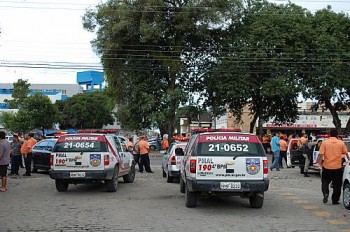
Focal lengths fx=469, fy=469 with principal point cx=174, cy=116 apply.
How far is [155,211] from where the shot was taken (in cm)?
1030

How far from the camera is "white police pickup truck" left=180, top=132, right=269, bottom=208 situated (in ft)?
33.4

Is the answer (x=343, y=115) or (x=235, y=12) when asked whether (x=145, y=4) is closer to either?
(x=235, y=12)

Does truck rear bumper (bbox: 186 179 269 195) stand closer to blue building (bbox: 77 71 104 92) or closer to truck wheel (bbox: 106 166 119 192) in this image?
truck wheel (bbox: 106 166 119 192)

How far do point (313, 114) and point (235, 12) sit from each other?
1162 inches

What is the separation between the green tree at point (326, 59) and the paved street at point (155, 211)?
2584 centimetres

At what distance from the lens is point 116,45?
128 feet

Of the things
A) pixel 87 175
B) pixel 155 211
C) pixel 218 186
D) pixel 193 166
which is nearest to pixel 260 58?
pixel 87 175

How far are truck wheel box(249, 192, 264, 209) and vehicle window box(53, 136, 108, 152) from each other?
4.68m

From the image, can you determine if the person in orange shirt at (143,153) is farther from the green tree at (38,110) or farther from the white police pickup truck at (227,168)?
the green tree at (38,110)

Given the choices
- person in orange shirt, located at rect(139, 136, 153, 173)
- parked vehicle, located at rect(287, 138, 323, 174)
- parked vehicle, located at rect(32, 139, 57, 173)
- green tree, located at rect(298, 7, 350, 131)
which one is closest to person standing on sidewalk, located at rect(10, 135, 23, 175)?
parked vehicle, located at rect(32, 139, 57, 173)

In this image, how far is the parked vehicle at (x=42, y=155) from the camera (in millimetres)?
19680

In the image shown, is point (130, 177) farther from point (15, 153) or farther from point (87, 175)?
point (15, 153)

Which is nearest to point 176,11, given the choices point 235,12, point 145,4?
point 145,4

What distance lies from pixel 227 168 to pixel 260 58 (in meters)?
29.6
